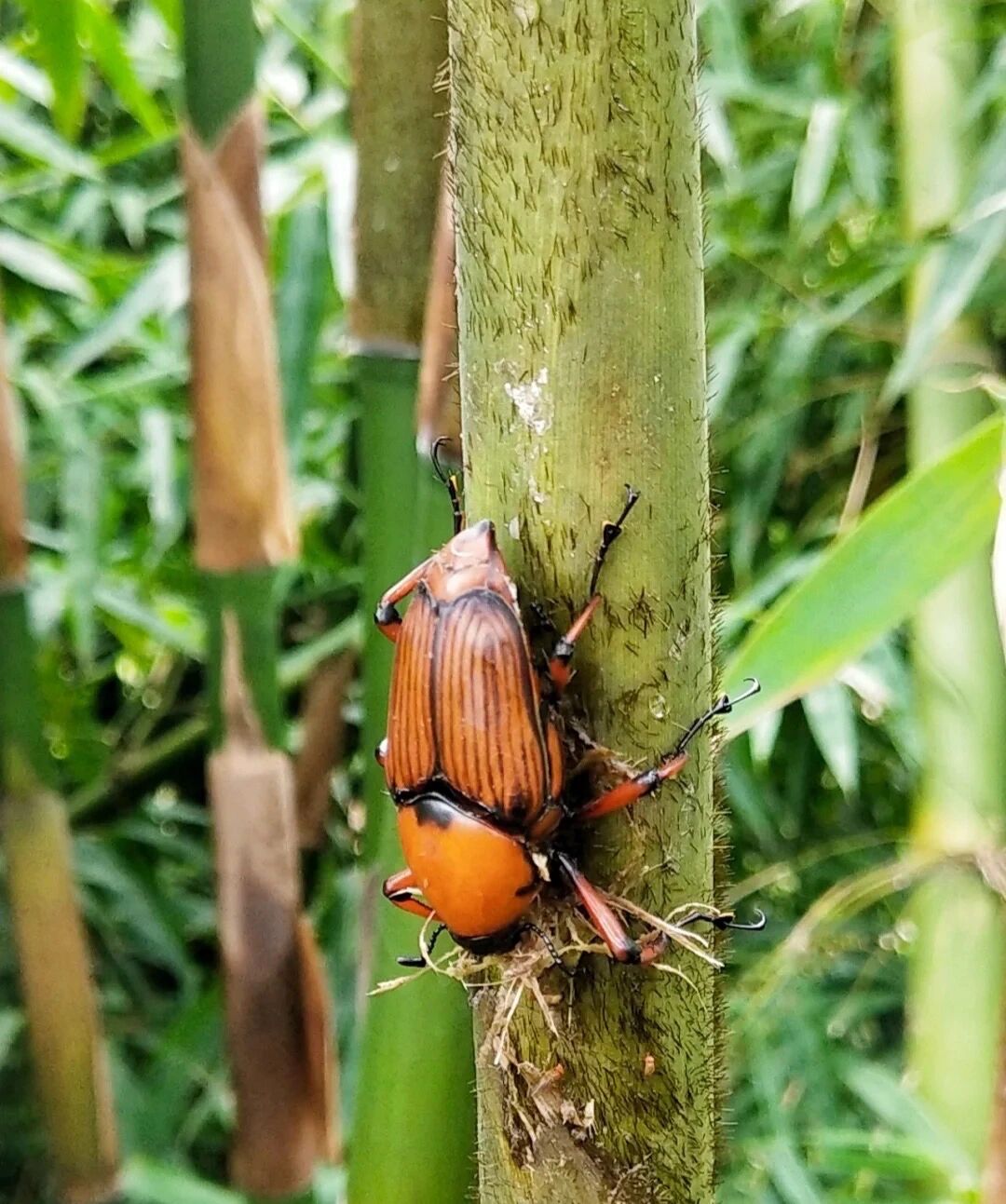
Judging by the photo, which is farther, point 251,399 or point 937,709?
point 937,709

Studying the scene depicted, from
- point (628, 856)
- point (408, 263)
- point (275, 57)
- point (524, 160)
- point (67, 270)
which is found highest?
point (275, 57)

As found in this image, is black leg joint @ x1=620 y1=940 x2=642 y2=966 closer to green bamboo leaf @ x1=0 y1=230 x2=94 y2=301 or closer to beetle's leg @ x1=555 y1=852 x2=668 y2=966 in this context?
beetle's leg @ x1=555 y1=852 x2=668 y2=966

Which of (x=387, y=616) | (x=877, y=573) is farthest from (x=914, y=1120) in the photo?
(x=387, y=616)

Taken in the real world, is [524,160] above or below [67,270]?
below

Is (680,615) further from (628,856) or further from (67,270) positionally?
(67,270)

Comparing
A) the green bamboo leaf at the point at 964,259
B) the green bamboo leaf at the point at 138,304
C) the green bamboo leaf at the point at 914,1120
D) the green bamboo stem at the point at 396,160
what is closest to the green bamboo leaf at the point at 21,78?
the green bamboo leaf at the point at 138,304

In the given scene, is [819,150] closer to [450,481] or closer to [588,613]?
[450,481]

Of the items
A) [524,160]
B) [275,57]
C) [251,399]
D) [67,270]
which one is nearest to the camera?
[524,160]

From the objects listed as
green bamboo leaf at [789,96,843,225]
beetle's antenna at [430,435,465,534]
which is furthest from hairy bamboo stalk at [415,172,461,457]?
green bamboo leaf at [789,96,843,225]

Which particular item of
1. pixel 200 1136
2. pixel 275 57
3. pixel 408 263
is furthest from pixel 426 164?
pixel 200 1136
